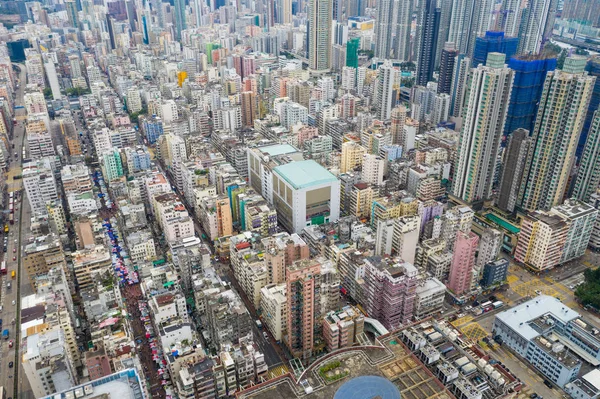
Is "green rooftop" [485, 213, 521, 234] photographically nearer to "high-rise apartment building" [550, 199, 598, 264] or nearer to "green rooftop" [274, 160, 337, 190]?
"high-rise apartment building" [550, 199, 598, 264]

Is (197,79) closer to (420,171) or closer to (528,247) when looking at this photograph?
(420,171)

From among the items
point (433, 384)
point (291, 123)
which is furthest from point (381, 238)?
point (291, 123)

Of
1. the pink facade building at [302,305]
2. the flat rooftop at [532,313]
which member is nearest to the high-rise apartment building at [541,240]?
the flat rooftop at [532,313]

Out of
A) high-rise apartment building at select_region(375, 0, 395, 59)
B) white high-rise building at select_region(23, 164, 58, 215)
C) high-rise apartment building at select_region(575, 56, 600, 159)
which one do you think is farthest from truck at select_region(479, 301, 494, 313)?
high-rise apartment building at select_region(375, 0, 395, 59)

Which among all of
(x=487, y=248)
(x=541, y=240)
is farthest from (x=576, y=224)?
(x=487, y=248)

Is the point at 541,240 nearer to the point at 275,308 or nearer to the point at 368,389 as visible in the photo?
the point at 275,308

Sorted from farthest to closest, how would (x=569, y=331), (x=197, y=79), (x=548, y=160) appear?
(x=197, y=79)
(x=548, y=160)
(x=569, y=331)
